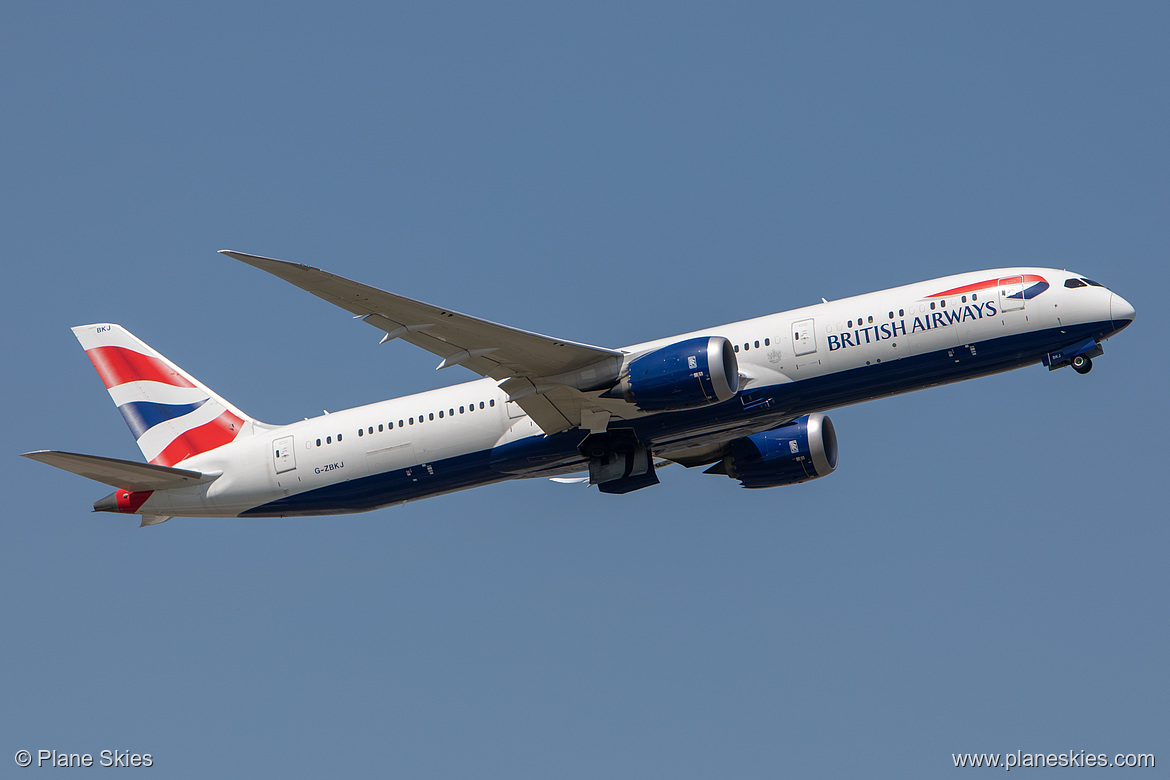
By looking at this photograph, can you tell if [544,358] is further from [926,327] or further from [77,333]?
[77,333]

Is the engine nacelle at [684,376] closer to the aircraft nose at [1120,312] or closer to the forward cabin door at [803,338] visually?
the forward cabin door at [803,338]

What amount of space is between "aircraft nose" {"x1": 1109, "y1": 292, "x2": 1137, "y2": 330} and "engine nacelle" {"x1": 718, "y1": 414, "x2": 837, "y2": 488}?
9876 mm

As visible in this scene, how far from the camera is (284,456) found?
127 ft

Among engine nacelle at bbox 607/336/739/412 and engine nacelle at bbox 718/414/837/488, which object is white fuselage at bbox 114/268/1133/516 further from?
engine nacelle at bbox 718/414/837/488

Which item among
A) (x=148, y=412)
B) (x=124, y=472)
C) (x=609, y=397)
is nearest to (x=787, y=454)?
(x=609, y=397)

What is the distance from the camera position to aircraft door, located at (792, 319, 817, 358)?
112 ft

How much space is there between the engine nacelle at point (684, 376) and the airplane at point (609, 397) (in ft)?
0.15

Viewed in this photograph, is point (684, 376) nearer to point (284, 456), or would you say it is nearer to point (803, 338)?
point (803, 338)

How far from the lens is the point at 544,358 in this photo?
3416 centimetres

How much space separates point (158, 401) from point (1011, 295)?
26.6 metres

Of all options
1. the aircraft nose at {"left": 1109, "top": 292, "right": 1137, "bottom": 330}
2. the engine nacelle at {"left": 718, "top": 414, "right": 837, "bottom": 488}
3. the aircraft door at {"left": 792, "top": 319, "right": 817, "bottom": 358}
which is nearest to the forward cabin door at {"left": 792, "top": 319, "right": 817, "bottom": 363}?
the aircraft door at {"left": 792, "top": 319, "right": 817, "bottom": 358}

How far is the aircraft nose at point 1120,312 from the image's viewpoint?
33.3m

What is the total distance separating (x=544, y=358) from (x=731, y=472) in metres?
9.53

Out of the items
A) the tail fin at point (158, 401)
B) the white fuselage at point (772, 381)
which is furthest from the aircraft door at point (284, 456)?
the tail fin at point (158, 401)
